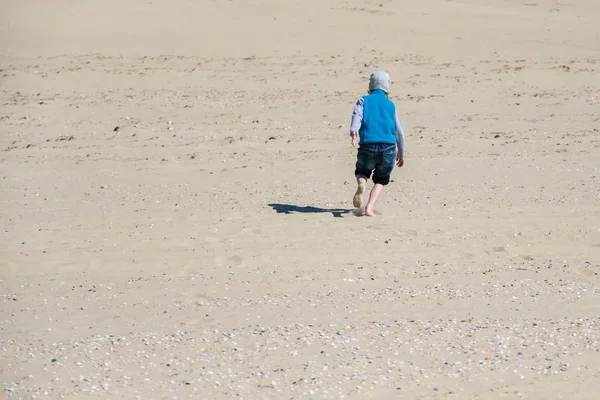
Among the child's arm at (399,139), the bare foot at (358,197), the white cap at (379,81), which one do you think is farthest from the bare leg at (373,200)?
the white cap at (379,81)

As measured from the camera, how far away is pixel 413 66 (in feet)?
54.9

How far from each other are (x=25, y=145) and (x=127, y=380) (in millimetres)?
7377

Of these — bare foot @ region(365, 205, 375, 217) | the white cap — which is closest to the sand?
bare foot @ region(365, 205, 375, 217)

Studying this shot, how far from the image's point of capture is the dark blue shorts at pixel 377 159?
28.5 feet

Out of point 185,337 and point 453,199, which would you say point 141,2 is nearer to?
point 453,199

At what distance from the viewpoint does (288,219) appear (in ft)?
28.3

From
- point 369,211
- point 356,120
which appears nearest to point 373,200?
point 369,211

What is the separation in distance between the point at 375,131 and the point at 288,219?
108 centimetres

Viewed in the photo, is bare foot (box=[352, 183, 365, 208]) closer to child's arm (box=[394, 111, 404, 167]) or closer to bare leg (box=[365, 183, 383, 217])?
bare leg (box=[365, 183, 383, 217])

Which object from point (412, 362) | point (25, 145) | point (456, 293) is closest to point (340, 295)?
point (456, 293)

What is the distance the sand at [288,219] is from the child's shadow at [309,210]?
A: 66 mm

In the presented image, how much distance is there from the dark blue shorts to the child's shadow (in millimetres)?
363

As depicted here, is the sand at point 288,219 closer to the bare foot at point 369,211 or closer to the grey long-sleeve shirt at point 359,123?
the bare foot at point 369,211

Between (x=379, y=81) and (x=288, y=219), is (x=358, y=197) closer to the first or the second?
(x=288, y=219)
